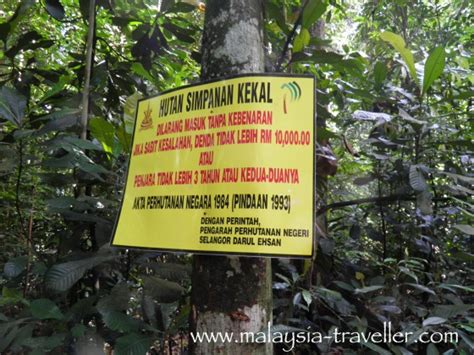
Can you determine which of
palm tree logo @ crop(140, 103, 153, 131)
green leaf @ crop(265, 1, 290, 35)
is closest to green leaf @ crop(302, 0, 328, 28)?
green leaf @ crop(265, 1, 290, 35)

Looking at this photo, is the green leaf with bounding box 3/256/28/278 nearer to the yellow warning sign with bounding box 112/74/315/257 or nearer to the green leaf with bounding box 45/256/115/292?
the green leaf with bounding box 45/256/115/292

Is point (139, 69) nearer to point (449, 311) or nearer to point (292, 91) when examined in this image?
point (292, 91)

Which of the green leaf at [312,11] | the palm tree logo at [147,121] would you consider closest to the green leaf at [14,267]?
the palm tree logo at [147,121]

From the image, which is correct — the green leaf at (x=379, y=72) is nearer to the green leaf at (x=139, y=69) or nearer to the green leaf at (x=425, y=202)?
the green leaf at (x=425, y=202)

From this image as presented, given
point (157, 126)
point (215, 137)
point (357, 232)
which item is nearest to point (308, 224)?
point (215, 137)

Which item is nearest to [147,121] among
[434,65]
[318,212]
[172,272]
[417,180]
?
[172,272]

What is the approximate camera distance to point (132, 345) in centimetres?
106

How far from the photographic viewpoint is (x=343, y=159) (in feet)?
8.20

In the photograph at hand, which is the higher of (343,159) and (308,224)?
(343,159)

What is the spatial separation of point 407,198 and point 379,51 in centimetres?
148

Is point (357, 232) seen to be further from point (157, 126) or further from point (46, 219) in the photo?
point (46, 219)

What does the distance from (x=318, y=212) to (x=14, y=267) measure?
1.18 metres

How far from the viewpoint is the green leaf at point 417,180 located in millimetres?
1385

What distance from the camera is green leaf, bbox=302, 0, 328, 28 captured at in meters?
1.31
